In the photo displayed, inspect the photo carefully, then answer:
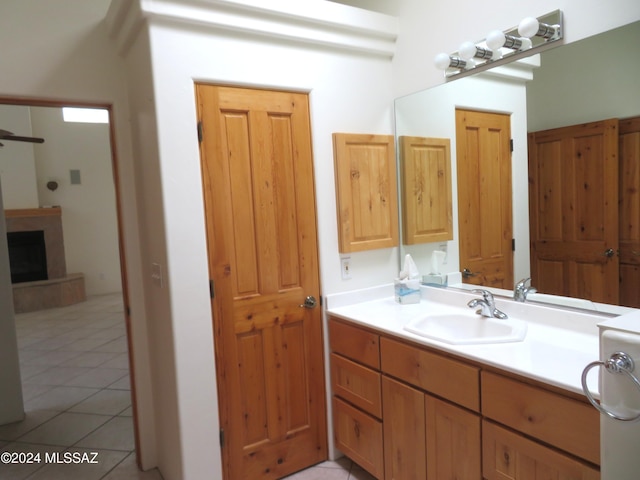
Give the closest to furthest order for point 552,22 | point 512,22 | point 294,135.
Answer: point 552,22 → point 512,22 → point 294,135

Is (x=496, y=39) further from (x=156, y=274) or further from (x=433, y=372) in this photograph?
(x=156, y=274)

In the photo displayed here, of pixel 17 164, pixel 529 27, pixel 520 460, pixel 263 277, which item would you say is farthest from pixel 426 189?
pixel 17 164

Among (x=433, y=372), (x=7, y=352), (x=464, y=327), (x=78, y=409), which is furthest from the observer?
(x=78, y=409)

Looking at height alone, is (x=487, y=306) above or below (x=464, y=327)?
above

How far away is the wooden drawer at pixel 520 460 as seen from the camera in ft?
4.18

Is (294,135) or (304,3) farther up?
(304,3)

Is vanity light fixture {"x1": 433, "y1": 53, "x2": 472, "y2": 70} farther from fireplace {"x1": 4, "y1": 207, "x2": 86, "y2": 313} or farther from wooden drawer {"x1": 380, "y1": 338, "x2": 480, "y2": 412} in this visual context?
fireplace {"x1": 4, "y1": 207, "x2": 86, "y2": 313}

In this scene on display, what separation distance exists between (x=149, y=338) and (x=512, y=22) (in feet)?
8.24

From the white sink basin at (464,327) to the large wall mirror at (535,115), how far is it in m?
0.25

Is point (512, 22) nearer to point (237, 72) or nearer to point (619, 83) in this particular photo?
point (619, 83)

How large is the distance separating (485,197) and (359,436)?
1.44 meters

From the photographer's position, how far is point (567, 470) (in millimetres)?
1285

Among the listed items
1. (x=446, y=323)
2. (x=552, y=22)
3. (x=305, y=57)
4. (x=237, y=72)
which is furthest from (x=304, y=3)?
(x=446, y=323)

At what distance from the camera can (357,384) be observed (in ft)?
7.23
